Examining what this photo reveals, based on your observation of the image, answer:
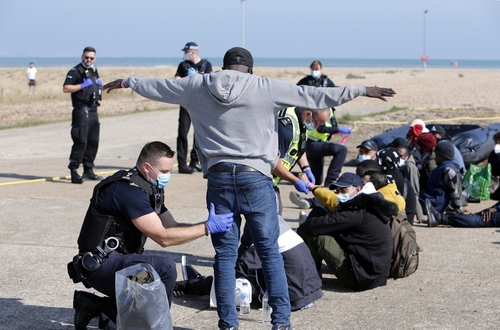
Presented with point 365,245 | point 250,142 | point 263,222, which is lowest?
point 365,245

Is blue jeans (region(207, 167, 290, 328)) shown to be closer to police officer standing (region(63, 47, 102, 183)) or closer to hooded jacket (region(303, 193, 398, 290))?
hooded jacket (region(303, 193, 398, 290))

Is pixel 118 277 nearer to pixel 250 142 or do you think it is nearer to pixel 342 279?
pixel 250 142

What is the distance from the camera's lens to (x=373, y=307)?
5.79m

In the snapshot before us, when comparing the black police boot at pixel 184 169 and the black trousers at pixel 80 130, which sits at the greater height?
the black trousers at pixel 80 130

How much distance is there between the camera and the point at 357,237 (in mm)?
6164

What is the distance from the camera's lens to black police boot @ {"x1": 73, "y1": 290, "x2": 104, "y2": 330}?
16.8 ft

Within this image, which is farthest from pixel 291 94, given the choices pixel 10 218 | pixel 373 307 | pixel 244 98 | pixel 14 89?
pixel 14 89

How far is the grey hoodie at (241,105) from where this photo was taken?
4727 mm

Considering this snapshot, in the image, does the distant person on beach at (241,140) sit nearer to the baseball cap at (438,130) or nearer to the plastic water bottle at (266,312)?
the plastic water bottle at (266,312)

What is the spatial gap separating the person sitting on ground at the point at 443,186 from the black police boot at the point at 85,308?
4980mm

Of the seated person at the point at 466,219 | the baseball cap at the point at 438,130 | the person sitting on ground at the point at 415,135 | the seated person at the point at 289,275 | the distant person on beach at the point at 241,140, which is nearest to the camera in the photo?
the distant person on beach at the point at 241,140

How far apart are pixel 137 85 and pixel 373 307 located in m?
2.37

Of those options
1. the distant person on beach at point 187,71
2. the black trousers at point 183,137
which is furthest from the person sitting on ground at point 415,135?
the black trousers at point 183,137

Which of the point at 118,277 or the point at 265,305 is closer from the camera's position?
the point at 118,277
